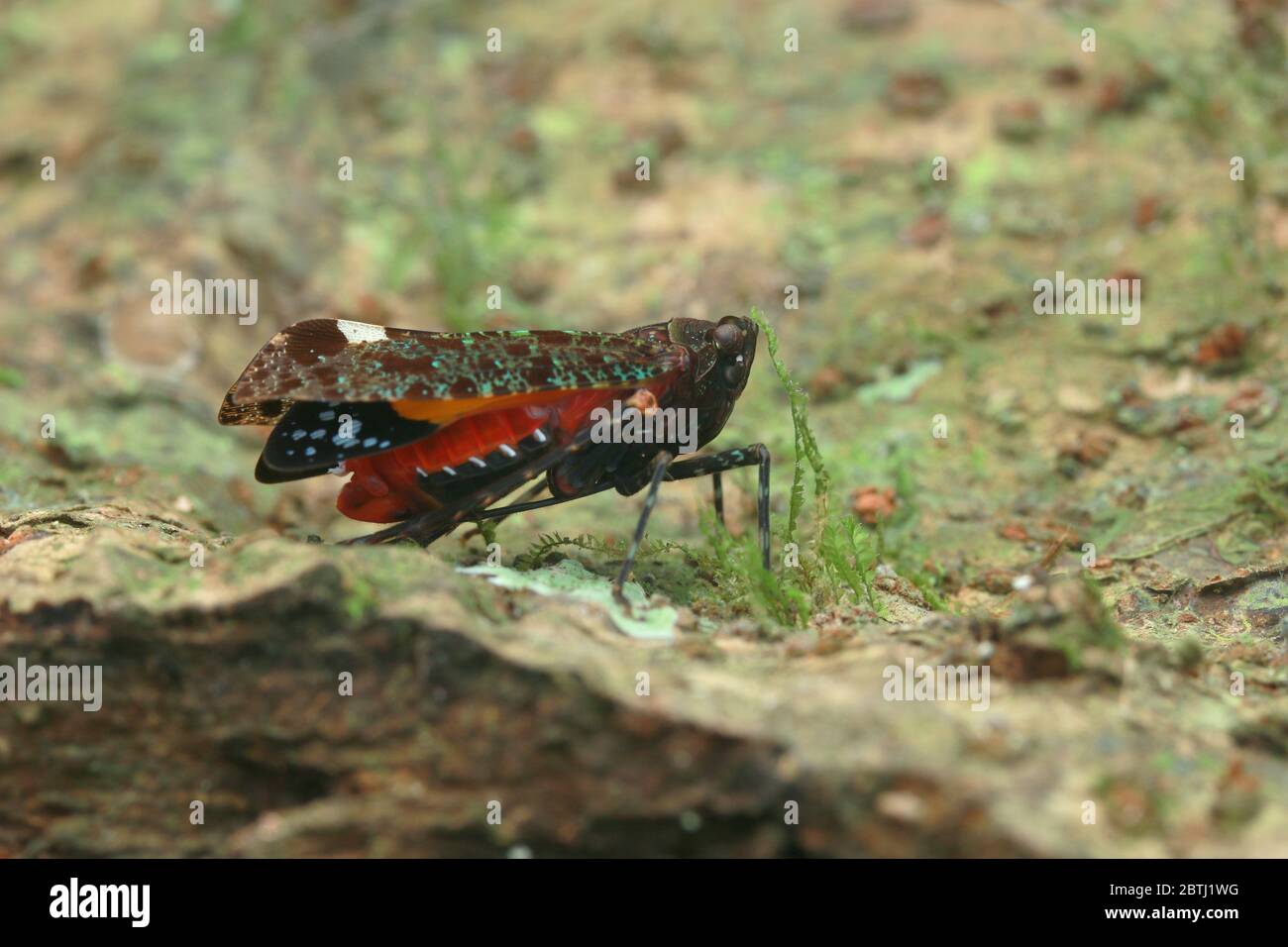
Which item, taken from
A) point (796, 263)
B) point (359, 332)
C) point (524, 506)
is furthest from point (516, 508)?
point (796, 263)

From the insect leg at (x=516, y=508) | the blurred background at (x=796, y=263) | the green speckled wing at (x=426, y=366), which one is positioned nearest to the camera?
the green speckled wing at (x=426, y=366)

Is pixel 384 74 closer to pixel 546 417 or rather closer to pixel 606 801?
pixel 546 417

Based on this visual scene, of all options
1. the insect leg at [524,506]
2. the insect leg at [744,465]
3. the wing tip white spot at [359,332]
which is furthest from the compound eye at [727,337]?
the wing tip white spot at [359,332]

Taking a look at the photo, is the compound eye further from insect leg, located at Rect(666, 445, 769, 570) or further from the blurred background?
the blurred background

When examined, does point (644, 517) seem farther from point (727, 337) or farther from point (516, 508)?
point (727, 337)

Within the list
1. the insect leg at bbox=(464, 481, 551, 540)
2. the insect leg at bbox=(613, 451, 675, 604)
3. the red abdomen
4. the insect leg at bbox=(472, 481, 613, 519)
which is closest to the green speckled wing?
the red abdomen

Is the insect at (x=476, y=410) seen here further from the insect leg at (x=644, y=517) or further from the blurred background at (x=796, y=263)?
the blurred background at (x=796, y=263)
